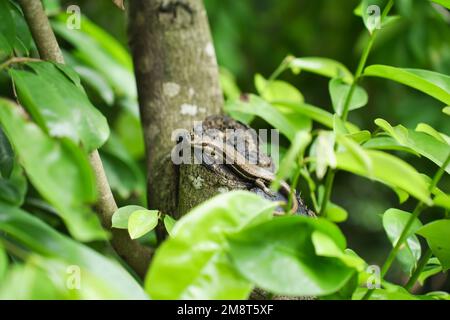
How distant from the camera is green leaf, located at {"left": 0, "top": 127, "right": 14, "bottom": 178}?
40.3 inches

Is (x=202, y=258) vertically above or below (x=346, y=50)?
above

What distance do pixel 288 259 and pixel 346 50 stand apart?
281 centimetres

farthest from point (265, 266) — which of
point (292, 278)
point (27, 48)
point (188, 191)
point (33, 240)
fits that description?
point (27, 48)

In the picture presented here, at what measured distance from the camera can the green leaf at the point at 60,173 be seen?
2.21 feet

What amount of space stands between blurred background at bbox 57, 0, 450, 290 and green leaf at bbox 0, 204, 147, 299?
173cm

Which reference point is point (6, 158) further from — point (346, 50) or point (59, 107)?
point (346, 50)

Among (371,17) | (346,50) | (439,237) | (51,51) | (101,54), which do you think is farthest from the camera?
(346,50)

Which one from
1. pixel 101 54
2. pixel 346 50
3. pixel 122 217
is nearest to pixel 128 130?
pixel 101 54

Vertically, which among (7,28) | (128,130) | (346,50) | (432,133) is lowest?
(128,130)

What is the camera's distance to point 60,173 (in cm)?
71

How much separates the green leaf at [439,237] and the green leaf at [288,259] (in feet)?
0.80

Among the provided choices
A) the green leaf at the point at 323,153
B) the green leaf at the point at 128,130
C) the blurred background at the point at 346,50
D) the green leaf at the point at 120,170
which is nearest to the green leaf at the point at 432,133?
the green leaf at the point at 323,153

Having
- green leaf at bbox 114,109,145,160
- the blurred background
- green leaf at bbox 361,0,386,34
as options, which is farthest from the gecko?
the blurred background

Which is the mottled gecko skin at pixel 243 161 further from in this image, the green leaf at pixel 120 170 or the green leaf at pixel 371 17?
the green leaf at pixel 120 170
